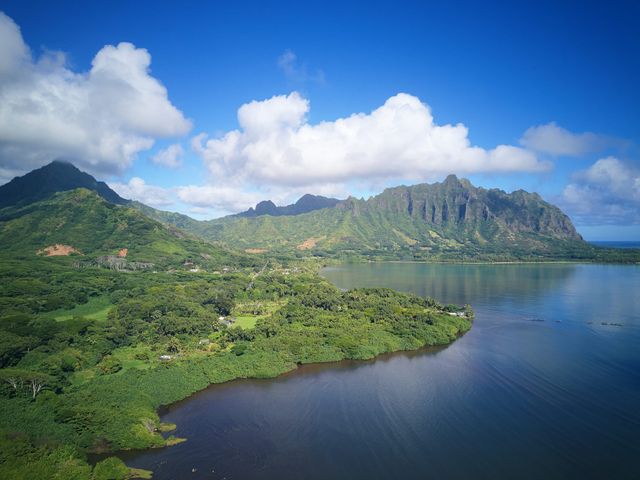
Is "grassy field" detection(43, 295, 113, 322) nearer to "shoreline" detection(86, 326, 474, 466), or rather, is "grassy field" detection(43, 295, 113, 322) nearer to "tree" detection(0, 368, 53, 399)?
"tree" detection(0, 368, 53, 399)

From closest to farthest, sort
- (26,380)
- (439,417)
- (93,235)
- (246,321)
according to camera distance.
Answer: (26,380) → (439,417) → (246,321) → (93,235)

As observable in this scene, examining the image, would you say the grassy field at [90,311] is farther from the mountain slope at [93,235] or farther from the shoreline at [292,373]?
the mountain slope at [93,235]

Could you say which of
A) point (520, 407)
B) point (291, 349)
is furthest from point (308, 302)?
point (520, 407)

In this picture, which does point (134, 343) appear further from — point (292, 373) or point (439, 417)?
point (439, 417)

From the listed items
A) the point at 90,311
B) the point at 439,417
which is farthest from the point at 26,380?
the point at 90,311

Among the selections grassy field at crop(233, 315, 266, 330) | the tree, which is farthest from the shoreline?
grassy field at crop(233, 315, 266, 330)

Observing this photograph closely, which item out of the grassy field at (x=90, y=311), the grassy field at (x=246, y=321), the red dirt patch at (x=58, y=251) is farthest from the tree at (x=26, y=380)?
the red dirt patch at (x=58, y=251)

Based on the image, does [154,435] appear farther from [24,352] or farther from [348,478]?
[24,352]
